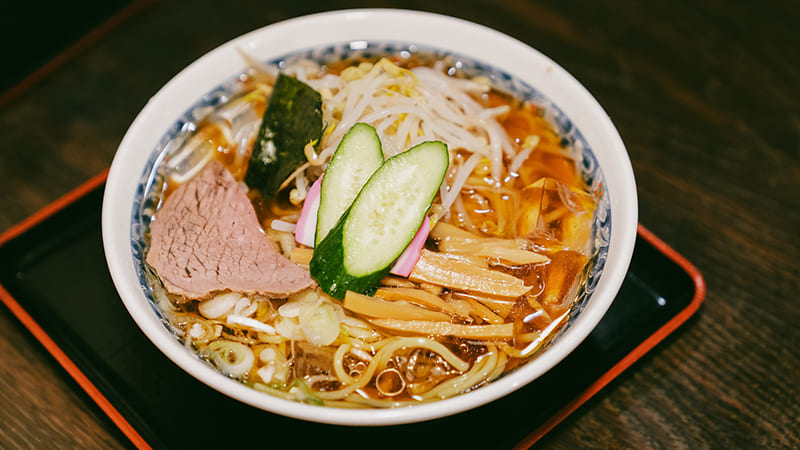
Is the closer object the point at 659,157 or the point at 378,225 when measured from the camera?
the point at 378,225

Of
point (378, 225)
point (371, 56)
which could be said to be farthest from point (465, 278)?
point (371, 56)

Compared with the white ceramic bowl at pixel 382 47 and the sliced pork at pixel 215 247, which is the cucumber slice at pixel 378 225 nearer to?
the sliced pork at pixel 215 247

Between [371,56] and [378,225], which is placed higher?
[371,56]

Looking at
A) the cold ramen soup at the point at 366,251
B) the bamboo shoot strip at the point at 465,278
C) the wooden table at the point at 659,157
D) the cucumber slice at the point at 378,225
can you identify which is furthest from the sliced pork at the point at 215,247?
the wooden table at the point at 659,157

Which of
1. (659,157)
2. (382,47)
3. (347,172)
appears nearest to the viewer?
(347,172)

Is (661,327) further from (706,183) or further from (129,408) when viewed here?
(129,408)

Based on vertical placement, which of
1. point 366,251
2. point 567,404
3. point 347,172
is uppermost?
point 347,172

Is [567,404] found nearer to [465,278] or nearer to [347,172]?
[465,278]
